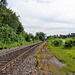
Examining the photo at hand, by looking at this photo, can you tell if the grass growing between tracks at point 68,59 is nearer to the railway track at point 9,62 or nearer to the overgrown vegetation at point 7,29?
the railway track at point 9,62

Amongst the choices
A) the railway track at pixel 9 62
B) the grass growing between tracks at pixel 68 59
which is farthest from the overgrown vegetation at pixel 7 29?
the grass growing between tracks at pixel 68 59

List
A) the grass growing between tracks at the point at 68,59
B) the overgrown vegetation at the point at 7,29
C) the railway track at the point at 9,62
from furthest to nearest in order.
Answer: the overgrown vegetation at the point at 7,29 < the grass growing between tracks at the point at 68,59 < the railway track at the point at 9,62

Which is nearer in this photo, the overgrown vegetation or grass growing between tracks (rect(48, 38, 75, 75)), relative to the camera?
grass growing between tracks (rect(48, 38, 75, 75))

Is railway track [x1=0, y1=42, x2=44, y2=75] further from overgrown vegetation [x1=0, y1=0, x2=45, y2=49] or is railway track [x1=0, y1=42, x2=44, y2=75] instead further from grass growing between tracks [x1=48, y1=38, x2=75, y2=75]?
overgrown vegetation [x1=0, y1=0, x2=45, y2=49]

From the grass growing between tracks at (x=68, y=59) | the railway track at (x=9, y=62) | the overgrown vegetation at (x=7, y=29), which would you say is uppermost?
the overgrown vegetation at (x=7, y=29)

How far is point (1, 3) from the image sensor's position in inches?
1250

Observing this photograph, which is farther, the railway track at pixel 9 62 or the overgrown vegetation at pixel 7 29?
the overgrown vegetation at pixel 7 29

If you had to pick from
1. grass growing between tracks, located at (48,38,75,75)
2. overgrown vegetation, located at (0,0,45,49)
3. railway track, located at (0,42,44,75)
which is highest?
overgrown vegetation, located at (0,0,45,49)

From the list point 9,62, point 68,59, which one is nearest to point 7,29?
point 9,62

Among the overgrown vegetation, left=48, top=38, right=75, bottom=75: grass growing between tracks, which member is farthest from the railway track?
the overgrown vegetation

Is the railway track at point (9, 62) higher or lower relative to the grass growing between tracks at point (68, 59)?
higher

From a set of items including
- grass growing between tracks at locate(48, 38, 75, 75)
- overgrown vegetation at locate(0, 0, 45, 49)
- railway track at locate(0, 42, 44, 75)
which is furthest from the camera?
overgrown vegetation at locate(0, 0, 45, 49)

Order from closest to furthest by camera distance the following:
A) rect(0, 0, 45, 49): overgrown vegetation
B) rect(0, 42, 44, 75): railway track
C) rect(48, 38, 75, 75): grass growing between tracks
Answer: rect(0, 42, 44, 75): railway track < rect(48, 38, 75, 75): grass growing between tracks < rect(0, 0, 45, 49): overgrown vegetation

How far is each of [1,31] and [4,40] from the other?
7.87 ft
